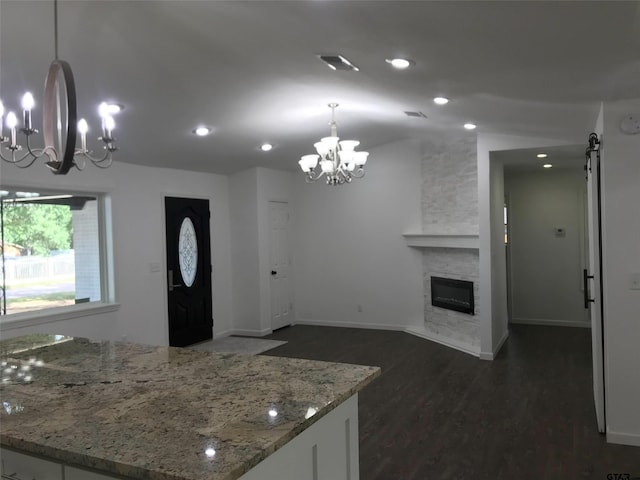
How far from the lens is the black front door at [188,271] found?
658 cm

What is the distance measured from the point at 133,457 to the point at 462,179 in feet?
19.6

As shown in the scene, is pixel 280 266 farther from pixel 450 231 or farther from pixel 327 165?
pixel 327 165

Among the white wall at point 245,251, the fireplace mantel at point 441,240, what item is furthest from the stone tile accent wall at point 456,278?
the white wall at point 245,251

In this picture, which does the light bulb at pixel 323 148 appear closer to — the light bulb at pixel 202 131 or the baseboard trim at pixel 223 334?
the light bulb at pixel 202 131

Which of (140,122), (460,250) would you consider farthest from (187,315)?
(460,250)

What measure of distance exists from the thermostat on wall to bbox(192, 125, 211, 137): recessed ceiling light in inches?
147

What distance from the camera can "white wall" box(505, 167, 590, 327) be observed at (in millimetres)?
7531

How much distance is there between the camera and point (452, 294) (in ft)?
21.7

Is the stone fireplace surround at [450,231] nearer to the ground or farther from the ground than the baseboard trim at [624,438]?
farther from the ground

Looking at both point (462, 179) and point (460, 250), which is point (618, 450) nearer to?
point (460, 250)

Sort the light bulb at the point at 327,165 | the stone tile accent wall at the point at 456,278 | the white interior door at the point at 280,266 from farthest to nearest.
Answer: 1. the white interior door at the point at 280,266
2. the stone tile accent wall at the point at 456,278
3. the light bulb at the point at 327,165

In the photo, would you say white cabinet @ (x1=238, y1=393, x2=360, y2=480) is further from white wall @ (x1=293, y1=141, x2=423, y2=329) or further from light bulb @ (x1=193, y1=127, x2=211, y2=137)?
white wall @ (x1=293, y1=141, x2=423, y2=329)

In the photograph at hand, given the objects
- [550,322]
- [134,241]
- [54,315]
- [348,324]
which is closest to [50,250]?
[54,315]

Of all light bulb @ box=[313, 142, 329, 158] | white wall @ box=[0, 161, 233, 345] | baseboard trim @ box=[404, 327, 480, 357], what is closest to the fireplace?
baseboard trim @ box=[404, 327, 480, 357]
